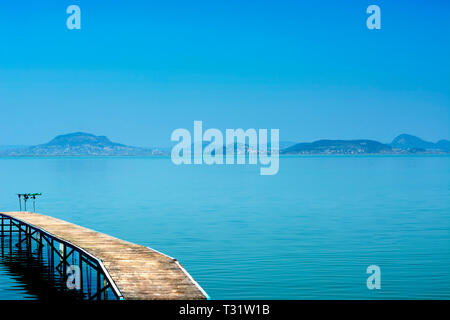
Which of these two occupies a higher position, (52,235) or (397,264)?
(52,235)

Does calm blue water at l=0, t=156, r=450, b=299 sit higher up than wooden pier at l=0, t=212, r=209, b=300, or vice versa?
wooden pier at l=0, t=212, r=209, b=300

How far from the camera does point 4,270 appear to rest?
114ft

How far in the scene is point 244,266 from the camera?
3344cm

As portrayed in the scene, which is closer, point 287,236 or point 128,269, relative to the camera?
point 128,269

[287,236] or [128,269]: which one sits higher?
[128,269]

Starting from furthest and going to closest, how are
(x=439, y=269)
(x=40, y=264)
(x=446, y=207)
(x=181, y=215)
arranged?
1. (x=446, y=207)
2. (x=181, y=215)
3. (x=40, y=264)
4. (x=439, y=269)

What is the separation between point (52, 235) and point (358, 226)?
27.1 metres

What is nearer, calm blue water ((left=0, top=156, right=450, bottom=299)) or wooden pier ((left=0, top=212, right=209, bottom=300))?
wooden pier ((left=0, top=212, right=209, bottom=300))

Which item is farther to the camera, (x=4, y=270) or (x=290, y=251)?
(x=290, y=251)

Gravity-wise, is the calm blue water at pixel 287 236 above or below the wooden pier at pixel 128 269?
below

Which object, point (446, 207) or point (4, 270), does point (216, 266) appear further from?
point (446, 207)

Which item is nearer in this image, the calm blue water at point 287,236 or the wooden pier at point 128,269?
the wooden pier at point 128,269
